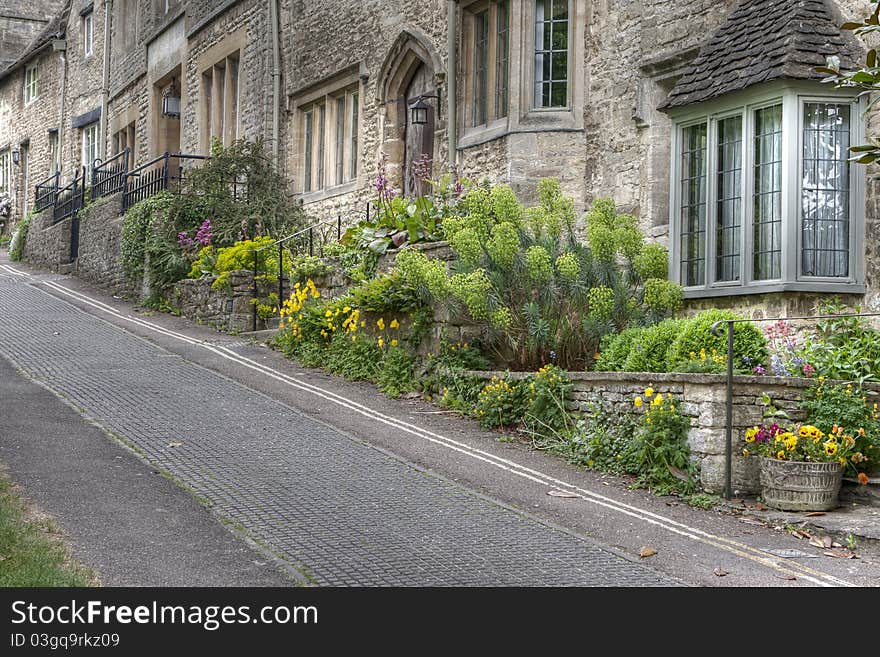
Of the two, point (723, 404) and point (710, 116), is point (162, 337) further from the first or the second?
point (723, 404)

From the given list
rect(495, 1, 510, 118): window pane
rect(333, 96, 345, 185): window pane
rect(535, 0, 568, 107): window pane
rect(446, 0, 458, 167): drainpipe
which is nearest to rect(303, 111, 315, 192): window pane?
rect(333, 96, 345, 185): window pane

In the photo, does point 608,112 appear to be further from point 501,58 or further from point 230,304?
point 230,304

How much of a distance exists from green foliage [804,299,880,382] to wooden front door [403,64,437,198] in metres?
7.46

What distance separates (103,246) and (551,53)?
12139 millimetres

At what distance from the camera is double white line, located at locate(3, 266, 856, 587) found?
6.91 metres

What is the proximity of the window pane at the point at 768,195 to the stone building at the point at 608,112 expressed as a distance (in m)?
0.02

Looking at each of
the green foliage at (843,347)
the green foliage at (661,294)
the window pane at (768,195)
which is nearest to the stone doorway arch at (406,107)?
the green foliage at (661,294)

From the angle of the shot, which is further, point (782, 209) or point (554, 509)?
point (782, 209)

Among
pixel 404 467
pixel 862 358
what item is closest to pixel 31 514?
pixel 404 467

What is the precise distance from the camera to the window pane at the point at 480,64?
15.8 m

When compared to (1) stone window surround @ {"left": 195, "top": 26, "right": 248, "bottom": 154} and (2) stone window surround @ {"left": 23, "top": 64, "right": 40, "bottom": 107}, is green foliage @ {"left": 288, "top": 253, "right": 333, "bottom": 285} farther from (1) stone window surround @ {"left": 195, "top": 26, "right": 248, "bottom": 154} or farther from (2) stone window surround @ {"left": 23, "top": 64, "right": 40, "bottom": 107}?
(2) stone window surround @ {"left": 23, "top": 64, "right": 40, "bottom": 107}
